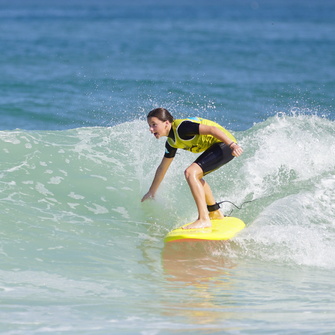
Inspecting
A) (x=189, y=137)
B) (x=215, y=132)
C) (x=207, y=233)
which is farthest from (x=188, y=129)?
(x=207, y=233)

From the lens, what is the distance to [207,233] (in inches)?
244

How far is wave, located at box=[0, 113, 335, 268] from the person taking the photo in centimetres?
633

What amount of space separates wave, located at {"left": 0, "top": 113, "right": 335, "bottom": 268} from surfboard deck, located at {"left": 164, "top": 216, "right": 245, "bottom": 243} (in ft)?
0.39

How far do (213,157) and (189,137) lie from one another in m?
0.33

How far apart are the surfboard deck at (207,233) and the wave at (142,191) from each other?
120 mm

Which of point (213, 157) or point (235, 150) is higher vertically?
point (213, 157)

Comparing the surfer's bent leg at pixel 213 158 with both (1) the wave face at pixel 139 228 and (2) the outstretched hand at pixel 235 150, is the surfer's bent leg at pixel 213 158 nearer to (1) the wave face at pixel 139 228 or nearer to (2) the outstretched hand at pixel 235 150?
(2) the outstretched hand at pixel 235 150

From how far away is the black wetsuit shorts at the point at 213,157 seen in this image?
253 inches

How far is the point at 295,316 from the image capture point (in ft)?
14.5

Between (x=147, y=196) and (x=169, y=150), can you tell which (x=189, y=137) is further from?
(x=147, y=196)

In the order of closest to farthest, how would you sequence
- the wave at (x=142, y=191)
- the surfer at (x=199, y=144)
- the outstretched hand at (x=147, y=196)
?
the surfer at (x=199, y=144) → the wave at (x=142, y=191) → the outstretched hand at (x=147, y=196)

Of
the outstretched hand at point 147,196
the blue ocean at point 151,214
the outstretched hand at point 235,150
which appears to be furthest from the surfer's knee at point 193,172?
the outstretched hand at point 147,196

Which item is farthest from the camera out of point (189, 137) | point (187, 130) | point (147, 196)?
point (147, 196)

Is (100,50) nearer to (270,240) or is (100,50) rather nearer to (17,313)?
(270,240)
